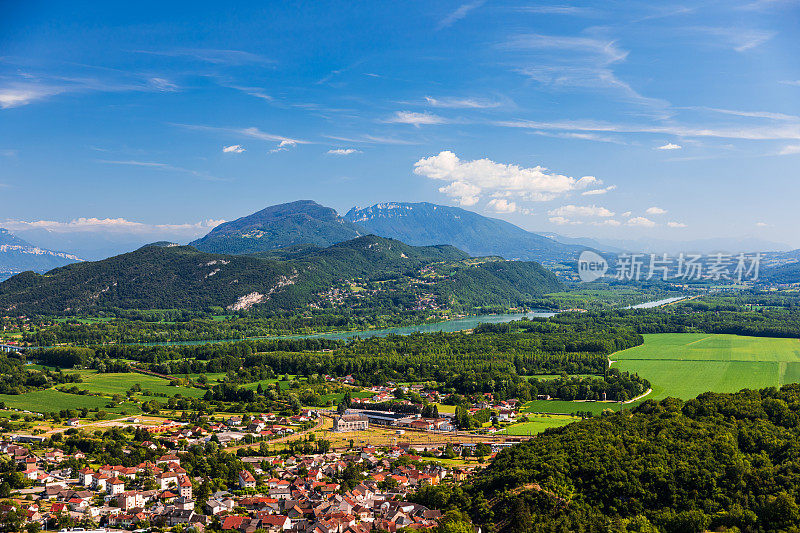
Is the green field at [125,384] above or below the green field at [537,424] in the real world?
below

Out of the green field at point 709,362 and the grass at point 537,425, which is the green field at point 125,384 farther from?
the green field at point 709,362

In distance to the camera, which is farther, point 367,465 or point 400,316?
point 400,316

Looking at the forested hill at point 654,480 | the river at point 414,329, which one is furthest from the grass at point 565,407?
the river at point 414,329

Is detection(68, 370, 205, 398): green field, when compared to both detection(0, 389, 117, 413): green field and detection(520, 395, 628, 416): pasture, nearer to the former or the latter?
detection(0, 389, 117, 413): green field

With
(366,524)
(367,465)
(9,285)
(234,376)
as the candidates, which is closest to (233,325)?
(234,376)

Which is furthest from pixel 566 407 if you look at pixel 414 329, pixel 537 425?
pixel 414 329

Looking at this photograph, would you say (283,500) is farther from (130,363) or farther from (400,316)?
(400,316)
